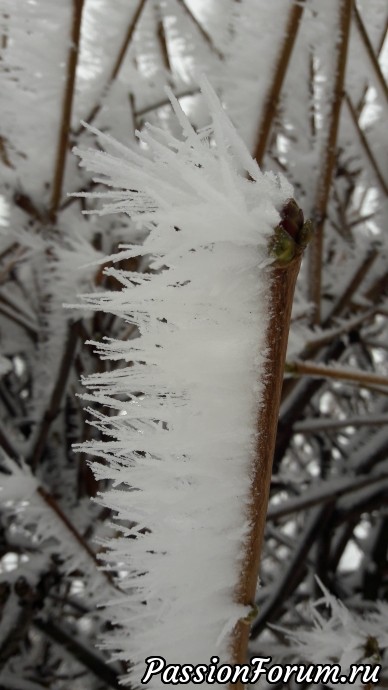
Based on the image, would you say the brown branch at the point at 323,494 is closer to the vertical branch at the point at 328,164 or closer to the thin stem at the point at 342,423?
the thin stem at the point at 342,423

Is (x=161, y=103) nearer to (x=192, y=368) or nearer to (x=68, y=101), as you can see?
(x=68, y=101)

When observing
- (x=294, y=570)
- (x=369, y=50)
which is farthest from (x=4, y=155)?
(x=294, y=570)

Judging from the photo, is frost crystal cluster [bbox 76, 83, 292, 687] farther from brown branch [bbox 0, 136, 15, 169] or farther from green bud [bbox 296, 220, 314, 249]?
brown branch [bbox 0, 136, 15, 169]

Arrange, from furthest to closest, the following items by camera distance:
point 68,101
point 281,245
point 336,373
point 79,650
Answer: point 79,650 → point 68,101 → point 336,373 → point 281,245

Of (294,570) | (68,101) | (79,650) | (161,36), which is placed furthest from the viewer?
(161,36)

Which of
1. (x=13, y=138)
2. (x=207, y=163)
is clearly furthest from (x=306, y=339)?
(x=207, y=163)

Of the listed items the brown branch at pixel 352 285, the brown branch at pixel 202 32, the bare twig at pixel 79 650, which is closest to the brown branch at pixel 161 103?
the brown branch at pixel 202 32

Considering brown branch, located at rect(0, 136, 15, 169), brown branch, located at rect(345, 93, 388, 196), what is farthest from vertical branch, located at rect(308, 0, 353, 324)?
brown branch, located at rect(0, 136, 15, 169)
